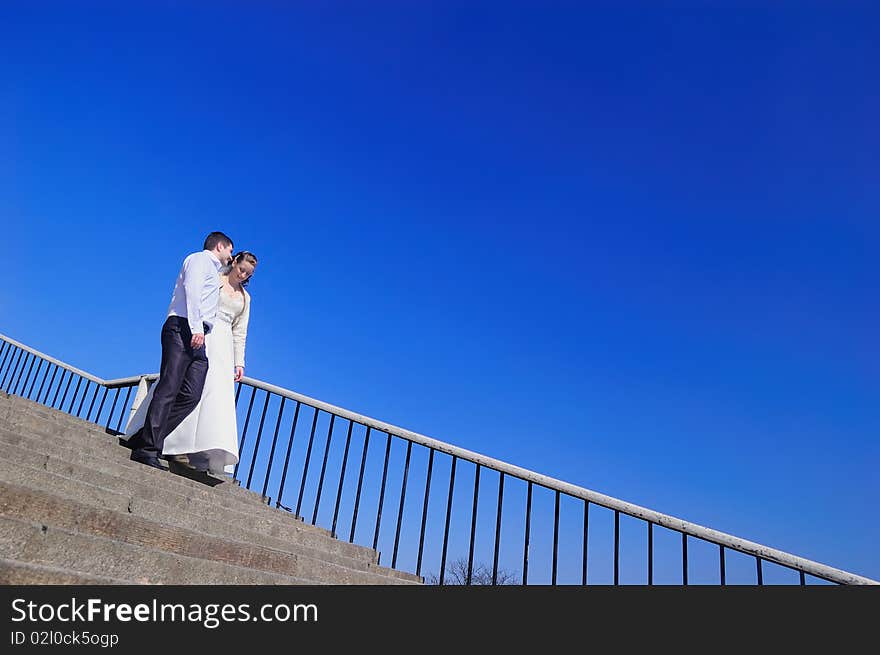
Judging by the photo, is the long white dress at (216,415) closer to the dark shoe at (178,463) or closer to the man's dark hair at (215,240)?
the dark shoe at (178,463)

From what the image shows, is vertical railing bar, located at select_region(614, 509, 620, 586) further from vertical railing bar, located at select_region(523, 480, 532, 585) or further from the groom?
the groom

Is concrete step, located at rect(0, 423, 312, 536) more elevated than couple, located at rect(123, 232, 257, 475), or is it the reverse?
couple, located at rect(123, 232, 257, 475)

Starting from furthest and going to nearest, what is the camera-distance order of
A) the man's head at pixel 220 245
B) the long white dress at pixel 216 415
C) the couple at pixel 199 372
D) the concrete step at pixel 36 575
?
1. the man's head at pixel 220 245
2. the long white dress at pixel 216 415
3. the couple at pixel 199 372
4. the concrete step at pixel 36 575

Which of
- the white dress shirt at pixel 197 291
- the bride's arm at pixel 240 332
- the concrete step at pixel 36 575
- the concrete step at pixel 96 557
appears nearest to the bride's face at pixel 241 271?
the bride's arm at pixel 240 332

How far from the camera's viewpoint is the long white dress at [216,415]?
5242mm

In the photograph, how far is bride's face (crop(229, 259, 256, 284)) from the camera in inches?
227

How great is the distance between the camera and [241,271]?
5.79 metres

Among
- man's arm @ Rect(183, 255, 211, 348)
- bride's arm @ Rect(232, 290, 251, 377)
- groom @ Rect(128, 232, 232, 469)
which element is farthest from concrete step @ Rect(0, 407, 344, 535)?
bride's arm @ Rect(232, 290, 251, 377)

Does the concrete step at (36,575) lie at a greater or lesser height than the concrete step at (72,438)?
lesser

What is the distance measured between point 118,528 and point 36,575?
0.85 metres

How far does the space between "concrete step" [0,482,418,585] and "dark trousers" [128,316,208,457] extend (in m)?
1.85

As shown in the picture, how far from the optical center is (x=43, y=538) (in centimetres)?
214
